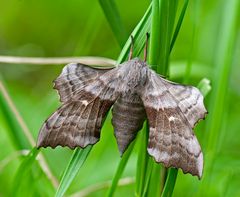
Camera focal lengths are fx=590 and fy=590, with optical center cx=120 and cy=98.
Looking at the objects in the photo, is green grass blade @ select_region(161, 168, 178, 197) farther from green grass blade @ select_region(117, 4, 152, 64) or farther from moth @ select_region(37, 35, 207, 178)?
green grass blade @ select_region(117, 4, 152, 64)

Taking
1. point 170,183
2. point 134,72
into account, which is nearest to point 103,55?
point 134,72

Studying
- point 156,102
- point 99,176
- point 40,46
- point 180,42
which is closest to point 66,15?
point 40,46

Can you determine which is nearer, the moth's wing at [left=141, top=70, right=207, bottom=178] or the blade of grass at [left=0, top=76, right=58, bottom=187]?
the moth's wing at [left=141, top=70, right=207, bottom=178]

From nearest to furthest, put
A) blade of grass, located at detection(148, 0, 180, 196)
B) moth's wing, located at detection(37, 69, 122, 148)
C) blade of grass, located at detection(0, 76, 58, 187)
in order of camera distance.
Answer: blade of grass, located at detection(148, 0, 180, 196) → moth's wing, located at detection(37, 69, 122, 148) → blade of grass, located at detection(0, 76, 58, 187)

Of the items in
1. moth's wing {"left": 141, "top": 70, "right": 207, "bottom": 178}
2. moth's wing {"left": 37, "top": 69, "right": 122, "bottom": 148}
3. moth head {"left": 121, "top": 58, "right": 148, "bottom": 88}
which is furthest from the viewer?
moth head {"left": 121, "top": 58, "right": 148, "bottom": 88}

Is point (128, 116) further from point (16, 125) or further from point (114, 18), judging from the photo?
point (16, 125)

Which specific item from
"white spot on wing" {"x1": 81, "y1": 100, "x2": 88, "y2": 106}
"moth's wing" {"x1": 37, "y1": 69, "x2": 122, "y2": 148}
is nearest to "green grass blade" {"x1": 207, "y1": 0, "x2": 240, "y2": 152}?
"moth's wing" {"x1": 37, "y1": 69, "x2": 122, "y2": 148}

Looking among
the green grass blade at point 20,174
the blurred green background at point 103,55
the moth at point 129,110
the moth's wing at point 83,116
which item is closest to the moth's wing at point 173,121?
the moth at point 129,110
